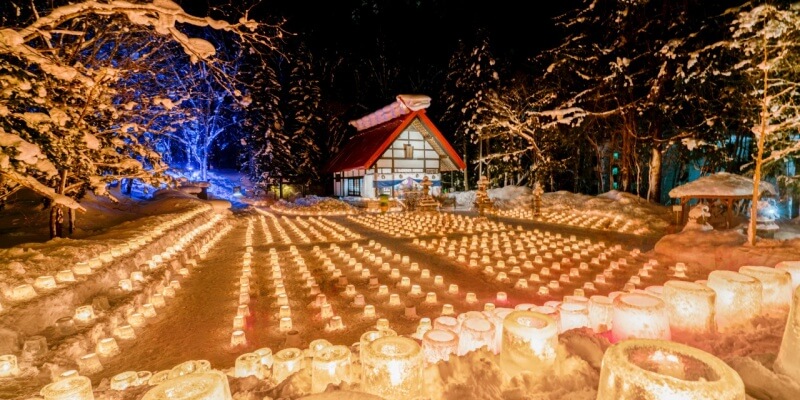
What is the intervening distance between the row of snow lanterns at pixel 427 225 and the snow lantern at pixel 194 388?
30.2 feet

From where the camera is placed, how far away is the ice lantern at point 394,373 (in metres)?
1.94

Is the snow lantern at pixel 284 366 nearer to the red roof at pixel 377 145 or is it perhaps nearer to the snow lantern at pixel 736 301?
the snow lantern at pixel 736 301

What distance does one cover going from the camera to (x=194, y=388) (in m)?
1.64

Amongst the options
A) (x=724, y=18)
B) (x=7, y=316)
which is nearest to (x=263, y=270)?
(x=7, y=316)

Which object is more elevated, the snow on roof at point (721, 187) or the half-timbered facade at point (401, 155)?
the half-timbered facade at point (401, 155)

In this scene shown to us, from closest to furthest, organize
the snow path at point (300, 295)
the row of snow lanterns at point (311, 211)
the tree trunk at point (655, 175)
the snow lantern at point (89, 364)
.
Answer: the snow lantern at point (89, 364), the snow path at point (300, 295), the tree trunk at point (655, 175), the row of snow lanterns at point (311, 211)

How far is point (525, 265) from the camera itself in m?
7.04

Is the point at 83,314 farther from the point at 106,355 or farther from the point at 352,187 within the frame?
the point at 352,187

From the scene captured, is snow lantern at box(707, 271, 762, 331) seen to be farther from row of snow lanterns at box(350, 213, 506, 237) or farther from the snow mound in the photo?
the snow mound

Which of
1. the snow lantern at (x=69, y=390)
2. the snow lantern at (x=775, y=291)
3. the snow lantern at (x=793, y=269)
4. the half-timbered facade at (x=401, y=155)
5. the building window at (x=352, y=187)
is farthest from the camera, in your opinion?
the building window at (x=352, y=187)

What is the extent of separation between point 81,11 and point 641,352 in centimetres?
502

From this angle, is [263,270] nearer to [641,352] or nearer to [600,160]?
[641,352]

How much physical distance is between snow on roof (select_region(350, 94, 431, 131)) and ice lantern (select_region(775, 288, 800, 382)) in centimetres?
2053

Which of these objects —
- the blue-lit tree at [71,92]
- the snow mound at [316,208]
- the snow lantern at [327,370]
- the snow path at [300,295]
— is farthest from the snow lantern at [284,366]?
the snow mound at [316,208]
